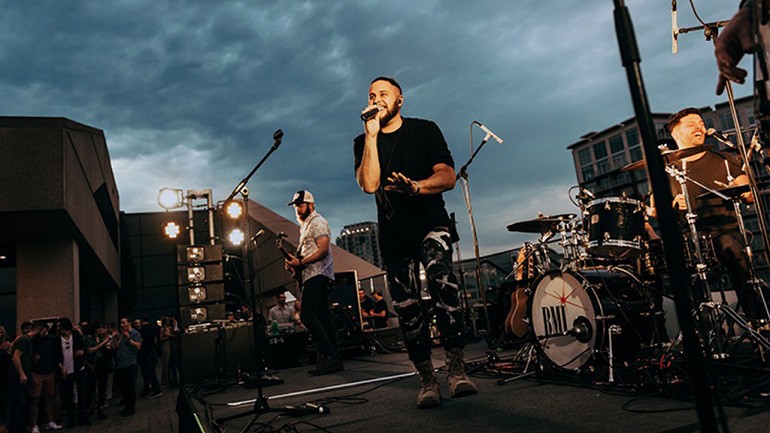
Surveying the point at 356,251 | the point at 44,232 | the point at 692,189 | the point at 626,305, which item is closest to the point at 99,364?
the point at 44,232

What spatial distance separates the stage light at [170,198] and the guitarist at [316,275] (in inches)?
287

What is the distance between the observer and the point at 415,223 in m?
2.79

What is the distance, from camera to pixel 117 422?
246 inches

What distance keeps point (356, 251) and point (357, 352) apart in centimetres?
6166

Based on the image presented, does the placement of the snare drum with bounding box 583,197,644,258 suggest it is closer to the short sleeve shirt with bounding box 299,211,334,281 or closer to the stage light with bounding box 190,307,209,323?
the short sleeve shirt with bounding box 299,211,334,281

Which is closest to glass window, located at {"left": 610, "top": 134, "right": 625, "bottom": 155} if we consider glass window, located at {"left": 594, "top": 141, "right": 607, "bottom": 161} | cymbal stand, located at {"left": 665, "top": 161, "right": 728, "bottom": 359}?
glass window, located at {"left": 594, "top": 141, "right": 607, "bottom": 161}

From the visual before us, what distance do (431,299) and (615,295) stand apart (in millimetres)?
1575

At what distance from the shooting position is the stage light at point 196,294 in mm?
8273

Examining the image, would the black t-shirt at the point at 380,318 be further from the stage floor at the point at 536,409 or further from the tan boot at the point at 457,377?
the tan boot at the point at 457,377

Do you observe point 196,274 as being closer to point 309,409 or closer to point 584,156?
point 309,409

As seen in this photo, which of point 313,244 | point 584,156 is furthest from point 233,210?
point 584,156

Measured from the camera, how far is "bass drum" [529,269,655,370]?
3346mm

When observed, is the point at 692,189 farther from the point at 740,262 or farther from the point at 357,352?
the point at 357,352

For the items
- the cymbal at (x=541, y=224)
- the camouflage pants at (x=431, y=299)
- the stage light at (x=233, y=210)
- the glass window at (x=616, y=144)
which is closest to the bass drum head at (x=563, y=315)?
the camouflage pants at (x=431, y=299)
